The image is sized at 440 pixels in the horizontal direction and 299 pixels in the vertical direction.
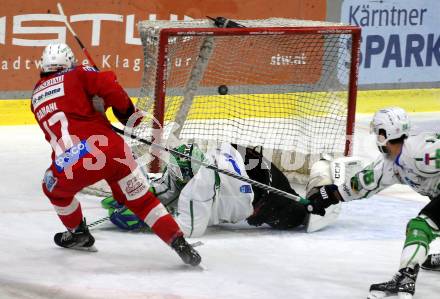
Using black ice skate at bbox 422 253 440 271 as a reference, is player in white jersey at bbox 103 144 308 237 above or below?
above

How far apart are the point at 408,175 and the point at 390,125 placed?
10.1 inches

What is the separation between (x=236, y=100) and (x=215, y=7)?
1409mm

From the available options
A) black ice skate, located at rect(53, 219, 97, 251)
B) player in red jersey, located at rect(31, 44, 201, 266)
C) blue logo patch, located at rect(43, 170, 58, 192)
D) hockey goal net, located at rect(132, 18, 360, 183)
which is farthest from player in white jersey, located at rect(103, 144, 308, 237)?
blue logo patch, located at rect(43, 170, 58, 192)

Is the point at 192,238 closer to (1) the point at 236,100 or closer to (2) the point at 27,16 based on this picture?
(1) the point at 236,100

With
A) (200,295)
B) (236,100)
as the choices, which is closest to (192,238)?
(200,295)

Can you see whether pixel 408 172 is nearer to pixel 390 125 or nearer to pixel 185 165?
pixel 390 125

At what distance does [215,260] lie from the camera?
235 inches

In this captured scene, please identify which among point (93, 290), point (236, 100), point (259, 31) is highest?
point (259, 31)

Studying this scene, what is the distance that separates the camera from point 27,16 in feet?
29.7

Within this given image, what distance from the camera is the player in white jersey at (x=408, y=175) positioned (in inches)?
202

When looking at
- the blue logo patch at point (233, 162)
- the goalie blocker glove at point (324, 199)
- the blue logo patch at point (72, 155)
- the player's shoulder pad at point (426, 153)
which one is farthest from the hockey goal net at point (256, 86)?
the player's shoulder pad at point (426, 153)

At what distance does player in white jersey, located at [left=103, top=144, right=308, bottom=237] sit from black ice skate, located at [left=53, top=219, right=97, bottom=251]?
42 cm

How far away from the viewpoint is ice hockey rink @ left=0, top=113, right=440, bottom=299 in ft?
17.7

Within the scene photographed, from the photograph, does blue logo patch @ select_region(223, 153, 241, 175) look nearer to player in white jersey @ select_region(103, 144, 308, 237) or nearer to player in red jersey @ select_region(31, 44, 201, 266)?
player in white jersey @ select_region(103, 144, 308, 237)
